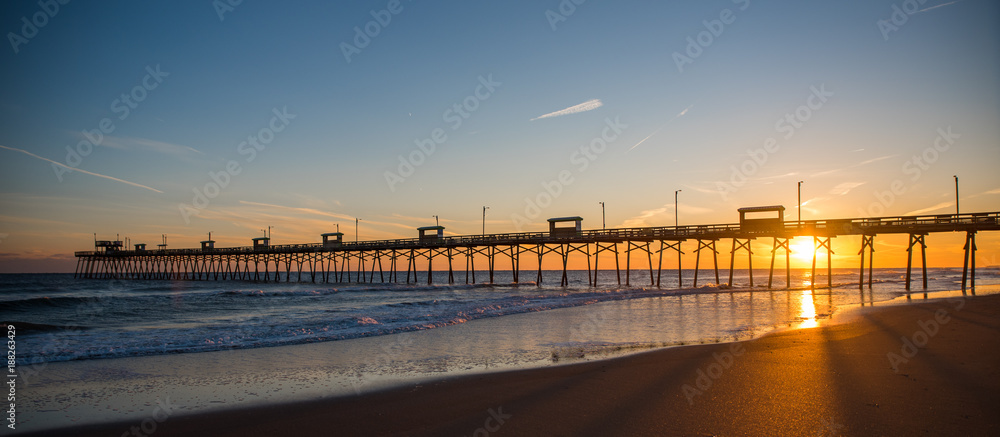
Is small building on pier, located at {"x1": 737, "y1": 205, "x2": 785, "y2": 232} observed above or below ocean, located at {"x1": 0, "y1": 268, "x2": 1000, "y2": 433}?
above

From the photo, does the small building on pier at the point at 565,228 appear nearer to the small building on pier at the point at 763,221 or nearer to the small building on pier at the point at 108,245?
the small building on pier at the point at 763,221

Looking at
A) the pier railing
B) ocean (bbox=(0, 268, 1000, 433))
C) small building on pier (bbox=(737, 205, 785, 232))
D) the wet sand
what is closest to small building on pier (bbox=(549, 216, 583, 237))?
the pier railing

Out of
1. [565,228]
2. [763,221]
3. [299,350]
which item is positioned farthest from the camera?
[565,228]

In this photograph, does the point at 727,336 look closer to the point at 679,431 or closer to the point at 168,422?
the point at 679,431

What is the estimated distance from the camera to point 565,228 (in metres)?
40.6

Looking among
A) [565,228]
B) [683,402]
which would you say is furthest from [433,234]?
[683,402]

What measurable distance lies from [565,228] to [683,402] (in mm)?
34898

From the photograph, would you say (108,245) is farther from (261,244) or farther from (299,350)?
(299,350)

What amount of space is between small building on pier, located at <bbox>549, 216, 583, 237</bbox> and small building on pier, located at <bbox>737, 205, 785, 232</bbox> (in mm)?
12172

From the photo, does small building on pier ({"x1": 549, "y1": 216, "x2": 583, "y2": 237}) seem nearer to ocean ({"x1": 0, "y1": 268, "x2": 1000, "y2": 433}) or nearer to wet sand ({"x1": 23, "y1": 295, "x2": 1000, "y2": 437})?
ocean ({"x1": 0, "y1": 268, "x2": 1000, "y2": 433})

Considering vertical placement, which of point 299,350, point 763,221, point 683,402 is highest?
point 763,221

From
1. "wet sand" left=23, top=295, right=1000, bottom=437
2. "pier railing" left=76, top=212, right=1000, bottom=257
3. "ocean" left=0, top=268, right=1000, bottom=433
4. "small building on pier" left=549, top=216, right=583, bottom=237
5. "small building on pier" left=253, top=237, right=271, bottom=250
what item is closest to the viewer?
A: "wet sand" left=23, top=295, right=1000, bottom=437

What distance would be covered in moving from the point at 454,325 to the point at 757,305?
44.0 ft

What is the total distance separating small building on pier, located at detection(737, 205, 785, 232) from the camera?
31422mm
